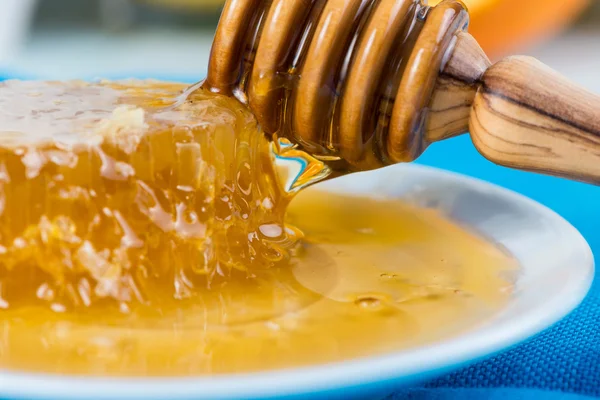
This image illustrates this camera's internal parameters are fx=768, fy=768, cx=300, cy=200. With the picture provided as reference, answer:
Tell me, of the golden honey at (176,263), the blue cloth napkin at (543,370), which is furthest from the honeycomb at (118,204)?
the blue cloth napkin at (543,370)

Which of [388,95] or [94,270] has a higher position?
[388,95]

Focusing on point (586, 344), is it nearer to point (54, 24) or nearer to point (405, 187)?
point (405, 187)

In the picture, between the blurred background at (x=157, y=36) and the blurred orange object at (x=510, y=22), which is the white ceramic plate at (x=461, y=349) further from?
the blurred orange object at (x=510, y=22)

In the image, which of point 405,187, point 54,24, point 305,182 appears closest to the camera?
point 305,182

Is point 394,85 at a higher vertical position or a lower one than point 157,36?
higher

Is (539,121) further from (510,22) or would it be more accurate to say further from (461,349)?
(510,22)

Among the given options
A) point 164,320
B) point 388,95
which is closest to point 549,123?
point 388,95

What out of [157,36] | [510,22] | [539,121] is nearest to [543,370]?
[539,121]
